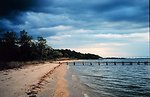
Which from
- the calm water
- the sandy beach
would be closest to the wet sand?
the sandy beach

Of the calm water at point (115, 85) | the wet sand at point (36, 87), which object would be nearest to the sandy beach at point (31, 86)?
the wet sand at point (36, 87)

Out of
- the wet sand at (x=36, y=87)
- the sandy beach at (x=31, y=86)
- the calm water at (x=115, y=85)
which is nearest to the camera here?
the sandy beach at (x=31, y=86)

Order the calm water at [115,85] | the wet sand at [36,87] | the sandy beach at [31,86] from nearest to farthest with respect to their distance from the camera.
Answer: the sandy beach at [31,86], the wet sand at [36,87], the calm water at [115,85]

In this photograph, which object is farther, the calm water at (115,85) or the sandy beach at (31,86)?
the calm water at (115,85)

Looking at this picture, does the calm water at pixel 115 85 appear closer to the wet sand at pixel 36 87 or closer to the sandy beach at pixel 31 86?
the wet sand at pixel 36 87

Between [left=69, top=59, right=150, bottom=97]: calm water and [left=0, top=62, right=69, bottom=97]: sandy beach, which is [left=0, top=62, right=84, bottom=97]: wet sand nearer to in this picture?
[left=0, top=62, right=69, bottom=97]: sandy beach

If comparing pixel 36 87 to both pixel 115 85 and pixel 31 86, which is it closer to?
pixel 31 86

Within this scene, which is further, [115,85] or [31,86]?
[115,85]

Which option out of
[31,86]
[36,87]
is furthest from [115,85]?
[31,86]

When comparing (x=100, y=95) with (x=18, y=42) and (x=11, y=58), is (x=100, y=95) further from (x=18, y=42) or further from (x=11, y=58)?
(x=18, y=42)

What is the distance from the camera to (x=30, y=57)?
97625 millimetres

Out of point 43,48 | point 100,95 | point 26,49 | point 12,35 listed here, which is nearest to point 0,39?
point 12,35

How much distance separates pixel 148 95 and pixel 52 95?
8.57 m

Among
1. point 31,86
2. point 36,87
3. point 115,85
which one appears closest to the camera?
point 36,87
